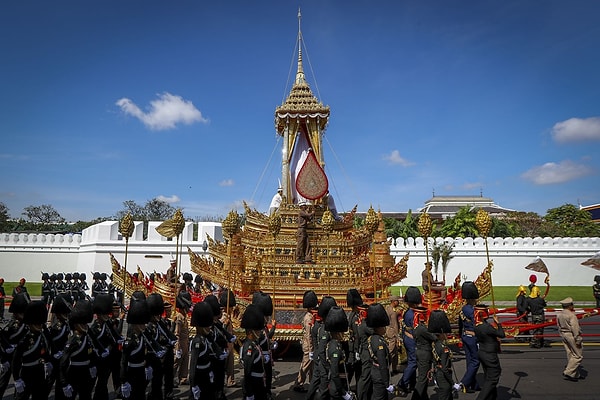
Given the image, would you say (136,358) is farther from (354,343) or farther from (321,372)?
(354,343)

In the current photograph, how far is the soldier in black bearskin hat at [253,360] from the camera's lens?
4.92m

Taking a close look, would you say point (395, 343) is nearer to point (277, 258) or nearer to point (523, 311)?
point (277, 258)

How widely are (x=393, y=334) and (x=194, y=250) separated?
59.6 feet

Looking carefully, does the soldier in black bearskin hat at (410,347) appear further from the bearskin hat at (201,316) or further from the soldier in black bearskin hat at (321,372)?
the bearskin hat at (201,316)

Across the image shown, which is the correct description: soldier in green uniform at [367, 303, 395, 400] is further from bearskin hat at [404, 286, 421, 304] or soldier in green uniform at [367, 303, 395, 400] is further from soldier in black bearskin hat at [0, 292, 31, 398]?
soldier in black bearskin hat at [0, 292, 31, 398]

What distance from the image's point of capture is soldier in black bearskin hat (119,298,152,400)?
5.15 m

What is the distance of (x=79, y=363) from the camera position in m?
5.28

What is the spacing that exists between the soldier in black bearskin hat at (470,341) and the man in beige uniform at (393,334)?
133cm

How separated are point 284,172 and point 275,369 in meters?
7.06

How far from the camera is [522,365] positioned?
28.1ft

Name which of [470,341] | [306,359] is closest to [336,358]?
[306,359]

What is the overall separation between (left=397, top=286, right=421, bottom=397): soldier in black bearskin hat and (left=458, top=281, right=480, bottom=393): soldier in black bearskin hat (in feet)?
2.88

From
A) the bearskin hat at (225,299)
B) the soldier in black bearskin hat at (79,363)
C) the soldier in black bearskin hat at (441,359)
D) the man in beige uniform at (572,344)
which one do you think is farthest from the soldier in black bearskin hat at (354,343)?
the man in beige uniform at (572,344)

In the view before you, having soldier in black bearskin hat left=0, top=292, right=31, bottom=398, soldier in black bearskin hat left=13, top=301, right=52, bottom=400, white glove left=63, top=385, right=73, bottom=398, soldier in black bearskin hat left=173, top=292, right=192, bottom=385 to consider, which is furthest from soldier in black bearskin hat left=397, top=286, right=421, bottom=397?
soldier in black bearskin hat left=0, top=292, right=31, bottom=398
